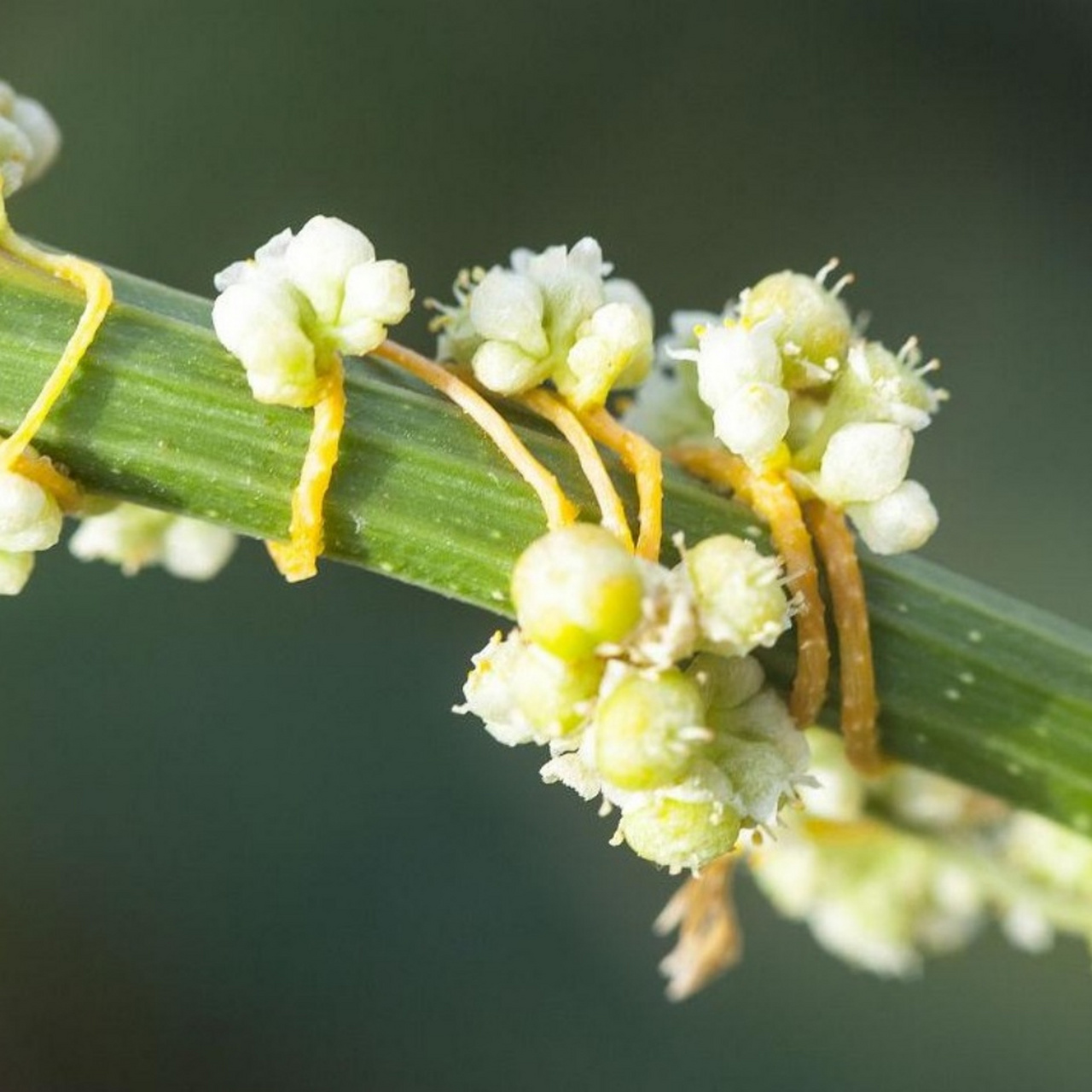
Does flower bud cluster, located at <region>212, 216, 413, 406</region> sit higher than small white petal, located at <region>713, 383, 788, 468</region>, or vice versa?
small white petal, located at <region>713, 383, 788, 468</region>

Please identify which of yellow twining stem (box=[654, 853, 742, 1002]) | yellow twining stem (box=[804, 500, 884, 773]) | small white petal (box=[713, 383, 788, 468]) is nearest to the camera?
small white petal (box=[713, 383, 788, 468])

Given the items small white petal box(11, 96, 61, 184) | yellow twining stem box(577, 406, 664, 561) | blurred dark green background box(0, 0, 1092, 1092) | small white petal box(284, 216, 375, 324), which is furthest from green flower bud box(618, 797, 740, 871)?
blurred dark green background box(0, 0, 1092, 1092)

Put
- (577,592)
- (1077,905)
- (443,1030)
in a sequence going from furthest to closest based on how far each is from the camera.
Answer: (443,1030)
(1077,905)
(577,592)

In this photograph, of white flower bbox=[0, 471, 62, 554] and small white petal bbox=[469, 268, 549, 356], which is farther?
small white petal bbox=[469, 268, 549, 356]

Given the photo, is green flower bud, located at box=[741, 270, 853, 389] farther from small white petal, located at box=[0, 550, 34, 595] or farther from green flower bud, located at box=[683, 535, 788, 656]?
small white petal, located at box=[0, 550, 34, 595]

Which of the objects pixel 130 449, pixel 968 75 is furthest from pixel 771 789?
pixel 968 75

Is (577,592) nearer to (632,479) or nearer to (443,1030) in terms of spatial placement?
(632,479)

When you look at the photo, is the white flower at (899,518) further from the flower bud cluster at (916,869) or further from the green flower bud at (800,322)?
the flower bud cluster at (916,869)
